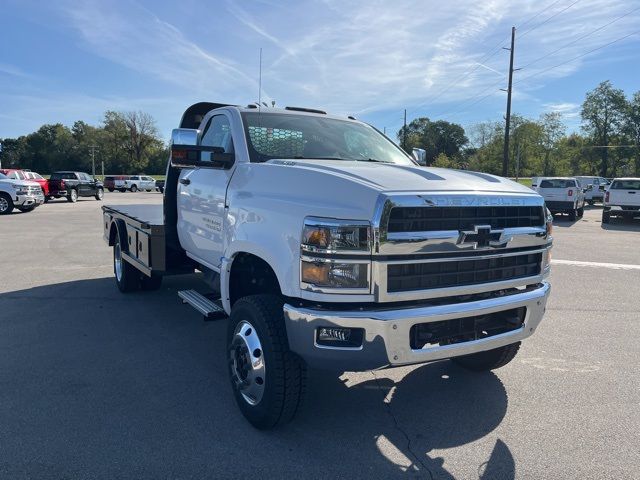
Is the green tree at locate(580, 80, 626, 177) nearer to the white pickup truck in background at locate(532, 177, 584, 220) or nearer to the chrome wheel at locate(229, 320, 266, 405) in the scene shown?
the white pickup truck in background at locate(532, 177, 584, 220)

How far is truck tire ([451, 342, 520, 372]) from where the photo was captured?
4117 mm

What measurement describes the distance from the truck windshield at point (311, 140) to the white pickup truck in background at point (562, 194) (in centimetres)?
1847

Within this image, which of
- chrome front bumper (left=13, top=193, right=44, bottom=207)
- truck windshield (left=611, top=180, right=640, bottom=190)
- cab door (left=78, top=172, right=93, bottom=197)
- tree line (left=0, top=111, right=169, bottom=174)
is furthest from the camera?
tree line (left=0, top=111, right=169, bottom=174)

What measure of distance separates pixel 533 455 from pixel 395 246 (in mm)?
1566

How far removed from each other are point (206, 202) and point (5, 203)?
19.9 metres

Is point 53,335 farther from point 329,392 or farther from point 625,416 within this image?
point 625,416

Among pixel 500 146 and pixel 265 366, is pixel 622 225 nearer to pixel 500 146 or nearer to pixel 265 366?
pixel 265 366

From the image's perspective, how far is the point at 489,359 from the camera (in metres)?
4.24

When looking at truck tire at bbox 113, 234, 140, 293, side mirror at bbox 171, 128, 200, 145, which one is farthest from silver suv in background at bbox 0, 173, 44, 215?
side mirror at bbox 171, 128, 200, 145

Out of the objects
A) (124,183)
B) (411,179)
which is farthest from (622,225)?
(124,183)

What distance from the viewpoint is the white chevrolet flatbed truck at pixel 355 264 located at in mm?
2820

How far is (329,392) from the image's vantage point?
13.0 ft

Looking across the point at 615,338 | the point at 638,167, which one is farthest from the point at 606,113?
the point at 615,338

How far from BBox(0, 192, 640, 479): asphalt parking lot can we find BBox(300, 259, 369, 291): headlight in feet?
3.51
